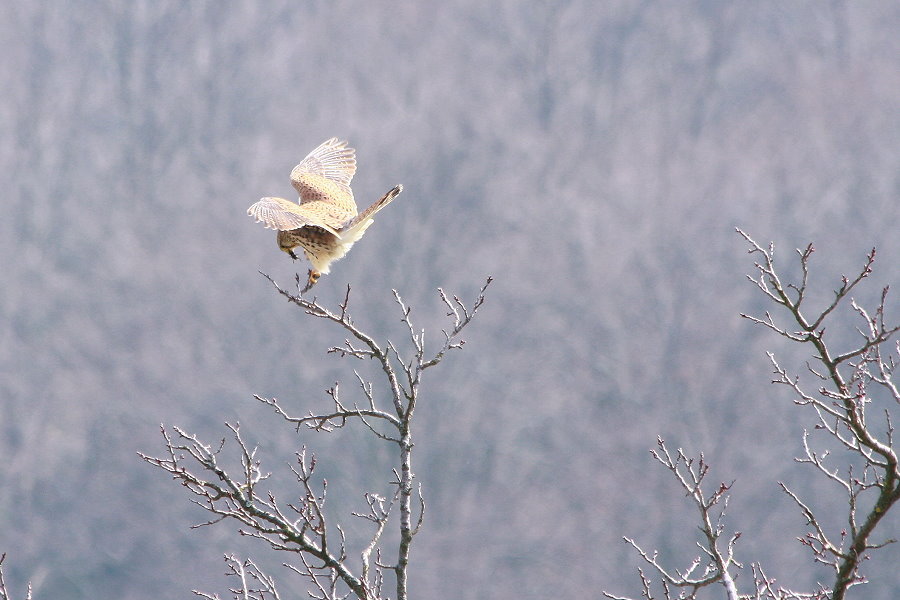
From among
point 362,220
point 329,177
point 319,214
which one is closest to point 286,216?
→ point 362,220

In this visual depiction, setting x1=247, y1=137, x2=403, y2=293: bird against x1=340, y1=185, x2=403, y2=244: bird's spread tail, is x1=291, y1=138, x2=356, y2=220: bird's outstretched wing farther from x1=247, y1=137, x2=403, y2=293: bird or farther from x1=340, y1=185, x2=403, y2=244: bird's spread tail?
x1=340, y1=185, x2=403, y2=244: bird's spread tail

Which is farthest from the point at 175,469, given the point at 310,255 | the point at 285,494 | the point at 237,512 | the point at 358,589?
the point at 285,494

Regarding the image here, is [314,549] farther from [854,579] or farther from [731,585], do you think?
[854,579]

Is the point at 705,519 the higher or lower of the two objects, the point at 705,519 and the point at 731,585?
the higher

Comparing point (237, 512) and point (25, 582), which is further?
point (25, 582)

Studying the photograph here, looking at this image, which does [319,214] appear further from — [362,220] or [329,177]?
[329,177]

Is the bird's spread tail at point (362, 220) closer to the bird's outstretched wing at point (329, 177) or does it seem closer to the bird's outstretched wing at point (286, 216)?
the bird's outstretched wing at point (286, 216)
